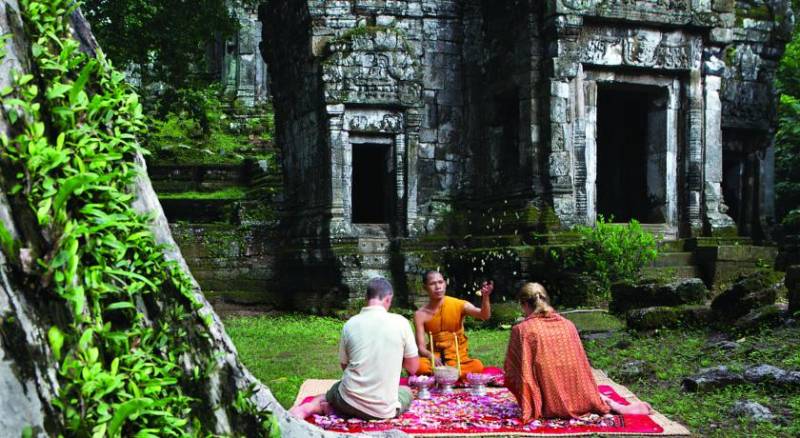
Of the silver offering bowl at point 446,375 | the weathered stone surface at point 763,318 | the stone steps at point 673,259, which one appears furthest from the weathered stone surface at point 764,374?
the stone steps at point 673,259

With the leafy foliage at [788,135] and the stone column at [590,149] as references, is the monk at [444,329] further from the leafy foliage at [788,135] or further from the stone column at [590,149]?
the leafy foliage at [788,135]

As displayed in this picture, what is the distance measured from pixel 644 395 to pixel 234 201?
10.9 metres

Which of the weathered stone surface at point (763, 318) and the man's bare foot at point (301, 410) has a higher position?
the weathered stone surface at point (763, 318)

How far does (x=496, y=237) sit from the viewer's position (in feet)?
40.1

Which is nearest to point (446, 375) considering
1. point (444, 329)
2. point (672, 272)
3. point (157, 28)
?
point (444, 329)

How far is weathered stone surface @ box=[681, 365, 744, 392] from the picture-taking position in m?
6.27

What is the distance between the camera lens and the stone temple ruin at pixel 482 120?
12.2 meters

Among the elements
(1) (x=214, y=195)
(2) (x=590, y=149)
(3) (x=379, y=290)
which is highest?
(2) (x=590, y=149)

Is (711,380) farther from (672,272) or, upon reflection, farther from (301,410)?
(672,272)

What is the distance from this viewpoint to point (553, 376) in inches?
218

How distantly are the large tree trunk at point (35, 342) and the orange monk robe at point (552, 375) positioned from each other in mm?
2999

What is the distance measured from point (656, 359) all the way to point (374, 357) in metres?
3.57

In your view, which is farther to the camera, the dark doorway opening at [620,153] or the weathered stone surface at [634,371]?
the dark doorway opening at [620,153]

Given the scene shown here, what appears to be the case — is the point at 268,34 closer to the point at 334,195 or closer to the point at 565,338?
the point at 334,195
